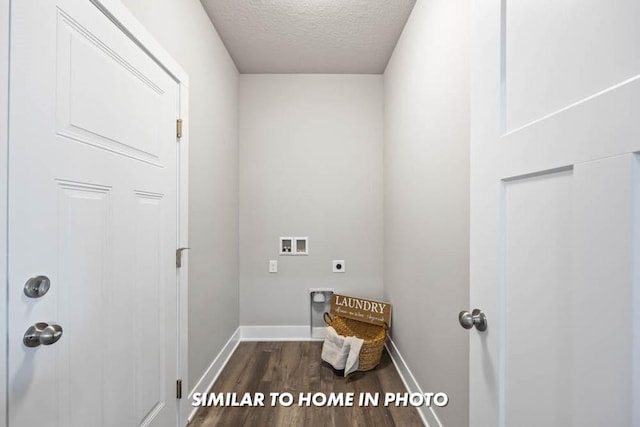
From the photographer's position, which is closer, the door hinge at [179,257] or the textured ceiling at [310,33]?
the door hinge at [179,257]

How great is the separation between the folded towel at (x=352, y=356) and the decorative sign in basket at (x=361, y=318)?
164 millimetres

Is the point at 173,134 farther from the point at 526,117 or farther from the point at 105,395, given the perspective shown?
the point at 526,117

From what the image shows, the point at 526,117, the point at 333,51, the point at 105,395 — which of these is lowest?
the point at 105,395

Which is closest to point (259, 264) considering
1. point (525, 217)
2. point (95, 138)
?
point (95, 138)

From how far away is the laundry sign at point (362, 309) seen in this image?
245cm

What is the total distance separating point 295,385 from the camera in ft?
6.63

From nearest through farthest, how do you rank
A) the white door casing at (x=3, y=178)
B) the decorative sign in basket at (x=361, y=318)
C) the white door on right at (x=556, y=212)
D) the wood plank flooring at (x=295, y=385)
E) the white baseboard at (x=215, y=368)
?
the white door on right at (x=556, y=212)
the white door casing at (x=3, y=178)
the wood plank flooring at (x=295, y=385)
the white baseboard at (x=215, y=368)
the decorative sign in basket at (x=361, y=318)

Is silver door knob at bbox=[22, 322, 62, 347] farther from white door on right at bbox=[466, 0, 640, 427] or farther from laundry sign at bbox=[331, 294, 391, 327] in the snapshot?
laundry sign at bbox=[331, 294, 391, 327]

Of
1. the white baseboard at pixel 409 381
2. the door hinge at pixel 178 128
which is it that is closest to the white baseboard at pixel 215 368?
the white baseboard at pixel 409 381

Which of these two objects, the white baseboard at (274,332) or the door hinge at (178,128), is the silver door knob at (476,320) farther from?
the white baseboard at (274,332)

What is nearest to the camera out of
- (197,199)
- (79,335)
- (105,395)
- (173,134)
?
(79,335)

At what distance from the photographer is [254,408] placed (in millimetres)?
1815

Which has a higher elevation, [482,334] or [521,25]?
[521,25]

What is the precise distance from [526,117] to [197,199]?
1689 mm
